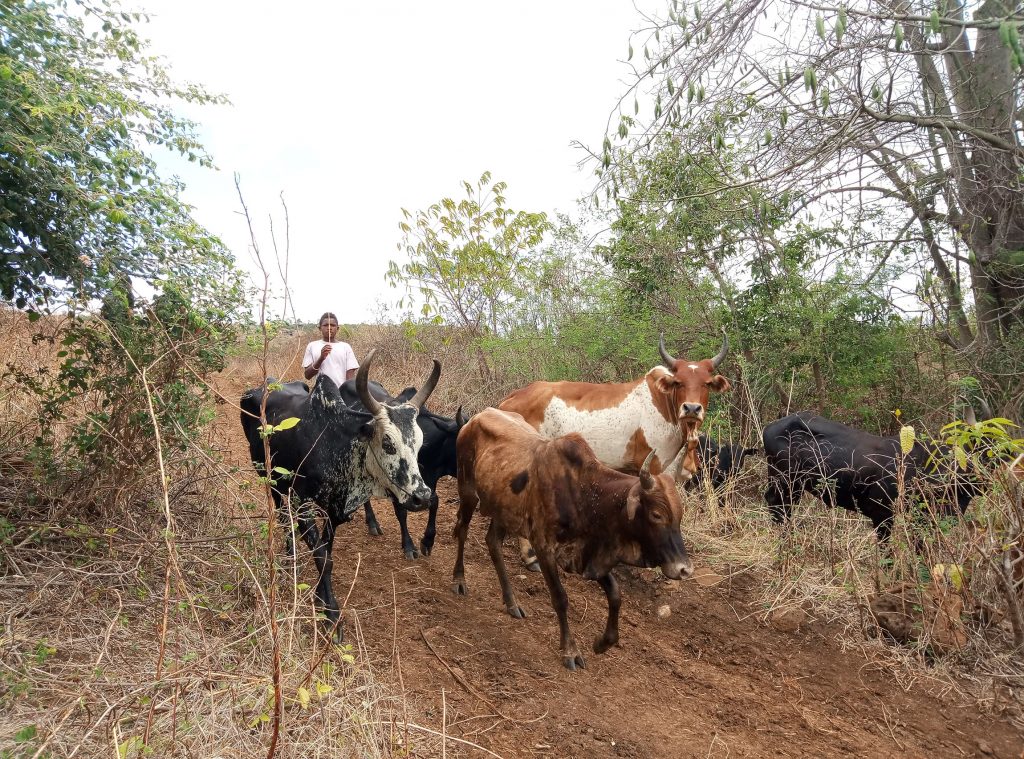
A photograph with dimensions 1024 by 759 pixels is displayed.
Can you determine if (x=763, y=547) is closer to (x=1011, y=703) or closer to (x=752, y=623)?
(x=752, y=623)

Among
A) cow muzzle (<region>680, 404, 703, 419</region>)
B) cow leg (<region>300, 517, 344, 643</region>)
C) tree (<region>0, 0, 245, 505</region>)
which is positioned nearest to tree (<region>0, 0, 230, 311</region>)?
tree (<region>0, 0, 245, 505</region>)

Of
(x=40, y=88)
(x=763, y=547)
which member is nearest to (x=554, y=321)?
(x=763, y=547)

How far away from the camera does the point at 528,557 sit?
5840 mm

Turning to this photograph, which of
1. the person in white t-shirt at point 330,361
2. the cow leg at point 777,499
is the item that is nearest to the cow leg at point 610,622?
the cow leg at point 777,499

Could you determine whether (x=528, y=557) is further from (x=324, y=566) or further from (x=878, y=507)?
(x=878, y=507)

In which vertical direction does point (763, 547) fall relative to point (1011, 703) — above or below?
above

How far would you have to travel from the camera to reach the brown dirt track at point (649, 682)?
3559 mm

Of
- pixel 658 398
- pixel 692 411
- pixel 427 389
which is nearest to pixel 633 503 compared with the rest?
pixel 427 389

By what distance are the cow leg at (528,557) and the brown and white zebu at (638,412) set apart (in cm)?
5

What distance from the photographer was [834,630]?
4645 mm

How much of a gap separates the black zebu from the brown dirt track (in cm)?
133

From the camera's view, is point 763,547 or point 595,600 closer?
point 595,600

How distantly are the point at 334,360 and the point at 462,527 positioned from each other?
2.33 metres

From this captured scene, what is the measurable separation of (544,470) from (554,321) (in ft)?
22.9
